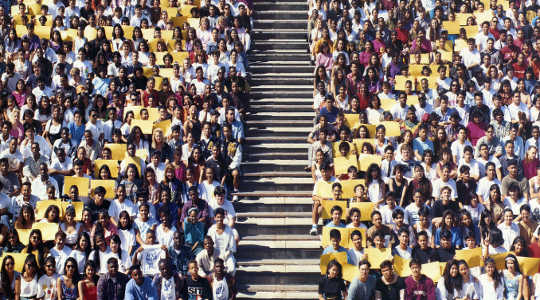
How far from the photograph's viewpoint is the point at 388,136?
59.9 feet

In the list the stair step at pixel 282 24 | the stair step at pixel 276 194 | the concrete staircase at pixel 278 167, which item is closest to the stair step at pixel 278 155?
the concrete staircase at pixel 278 167

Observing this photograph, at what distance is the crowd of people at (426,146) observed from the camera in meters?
14.8

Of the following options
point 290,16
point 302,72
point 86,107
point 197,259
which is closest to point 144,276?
point 197,259

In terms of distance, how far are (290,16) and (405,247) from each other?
1010 centimetres

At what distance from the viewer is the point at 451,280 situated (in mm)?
14430

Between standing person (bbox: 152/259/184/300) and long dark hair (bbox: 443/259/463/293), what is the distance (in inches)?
153

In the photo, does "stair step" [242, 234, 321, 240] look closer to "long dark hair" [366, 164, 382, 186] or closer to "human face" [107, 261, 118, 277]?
"long dark hair" [366, 164, 382, 186]

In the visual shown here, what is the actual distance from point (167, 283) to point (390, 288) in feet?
10.7

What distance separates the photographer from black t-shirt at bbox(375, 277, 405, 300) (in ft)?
46.8

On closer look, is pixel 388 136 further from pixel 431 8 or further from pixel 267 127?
pixel 431 8

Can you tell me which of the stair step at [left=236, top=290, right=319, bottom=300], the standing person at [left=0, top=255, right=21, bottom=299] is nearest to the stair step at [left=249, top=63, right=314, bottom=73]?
the stair step at [left=236, top=290, right=319, bottom=300]

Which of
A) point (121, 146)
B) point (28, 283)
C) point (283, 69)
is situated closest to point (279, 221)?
point (121, 146)

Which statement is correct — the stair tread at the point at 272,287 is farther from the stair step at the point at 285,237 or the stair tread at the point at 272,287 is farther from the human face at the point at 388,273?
the human face at the point at 388,273

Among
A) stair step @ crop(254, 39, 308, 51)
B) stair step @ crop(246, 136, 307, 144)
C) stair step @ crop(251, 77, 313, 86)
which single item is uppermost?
stair step @ crop(254, 39, 308, 51)
